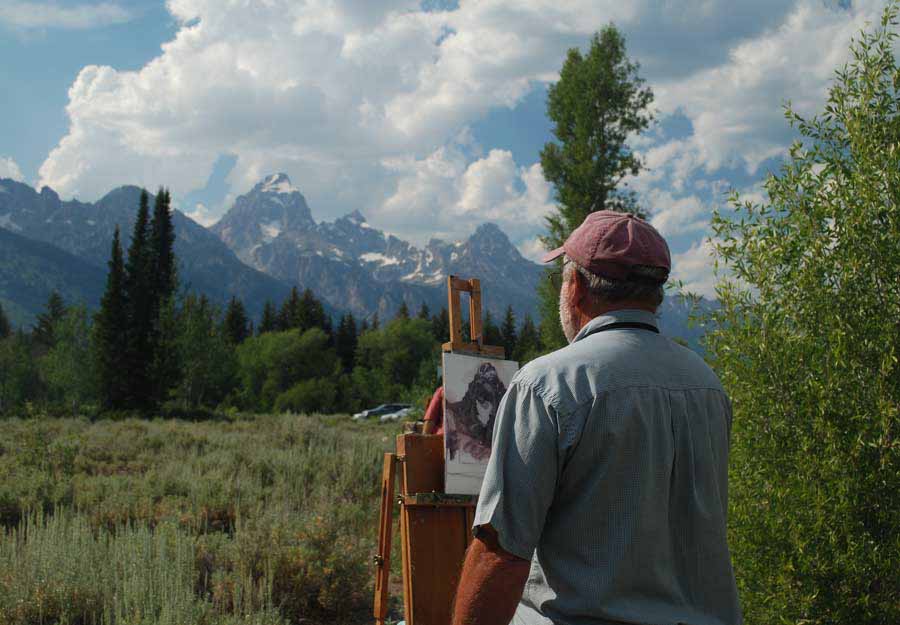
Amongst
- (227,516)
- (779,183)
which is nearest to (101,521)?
(227,516)

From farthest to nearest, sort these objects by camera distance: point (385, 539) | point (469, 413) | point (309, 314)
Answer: point (309, 314), point (385, 539), point (469, 413)

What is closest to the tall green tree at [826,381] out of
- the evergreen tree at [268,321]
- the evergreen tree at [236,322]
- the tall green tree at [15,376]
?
the tall green tree at [15,376]

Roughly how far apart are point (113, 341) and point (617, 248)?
46817 millimetres

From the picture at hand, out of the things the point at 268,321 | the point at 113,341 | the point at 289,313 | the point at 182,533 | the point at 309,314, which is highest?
the point at 289,313

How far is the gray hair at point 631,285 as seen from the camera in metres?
1.96

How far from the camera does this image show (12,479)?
9.82m

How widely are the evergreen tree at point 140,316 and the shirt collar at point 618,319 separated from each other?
4402 cm

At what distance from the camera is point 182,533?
7.00 metres

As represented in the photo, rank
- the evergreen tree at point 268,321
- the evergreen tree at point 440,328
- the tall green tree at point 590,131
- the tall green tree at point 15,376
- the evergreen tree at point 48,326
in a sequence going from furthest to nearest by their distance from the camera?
the evergreen tree at point 440,328 < the evergreen tree at point 48,326 < the evergreen tree at point 268,321 < the tall green tree at point 15,376 < the tall green tree at point 590,131

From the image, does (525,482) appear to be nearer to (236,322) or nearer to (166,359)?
(166,359)

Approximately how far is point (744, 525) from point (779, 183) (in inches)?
83.9

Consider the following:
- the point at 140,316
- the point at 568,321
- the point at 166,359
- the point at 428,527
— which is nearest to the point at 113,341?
the point at 140,316

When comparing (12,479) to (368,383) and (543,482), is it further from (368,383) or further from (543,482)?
(368,383)

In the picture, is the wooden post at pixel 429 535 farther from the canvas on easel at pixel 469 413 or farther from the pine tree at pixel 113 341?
the pine tree at pixel 113 341
